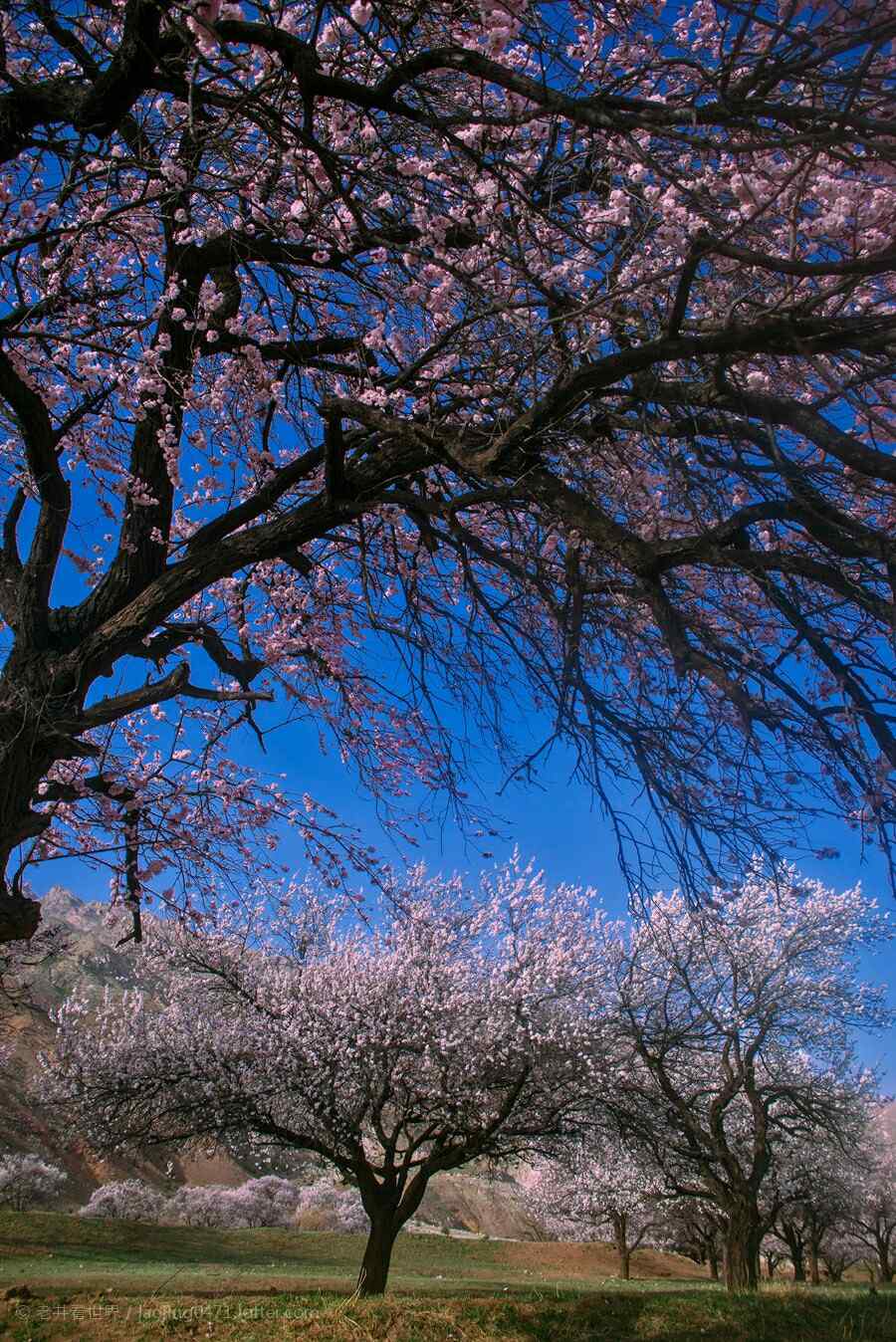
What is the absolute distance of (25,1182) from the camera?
26.3 m

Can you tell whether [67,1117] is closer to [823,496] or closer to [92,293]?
[92,293]

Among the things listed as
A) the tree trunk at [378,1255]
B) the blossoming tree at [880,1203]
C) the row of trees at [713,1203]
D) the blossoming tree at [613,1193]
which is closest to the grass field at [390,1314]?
the tree trunk at [378,1255]

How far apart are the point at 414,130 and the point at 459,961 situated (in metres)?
14.1

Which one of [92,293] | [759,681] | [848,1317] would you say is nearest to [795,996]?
[848,1317]

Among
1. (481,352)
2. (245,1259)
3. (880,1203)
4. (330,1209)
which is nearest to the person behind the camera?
(481,352)

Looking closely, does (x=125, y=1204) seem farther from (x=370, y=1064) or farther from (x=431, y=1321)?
(x=431, y=1321)

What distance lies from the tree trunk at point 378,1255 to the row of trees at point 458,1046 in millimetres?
30

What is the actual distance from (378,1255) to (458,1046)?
3053 mm

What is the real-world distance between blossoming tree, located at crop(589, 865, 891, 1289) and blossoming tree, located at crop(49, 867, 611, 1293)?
1.12 metres

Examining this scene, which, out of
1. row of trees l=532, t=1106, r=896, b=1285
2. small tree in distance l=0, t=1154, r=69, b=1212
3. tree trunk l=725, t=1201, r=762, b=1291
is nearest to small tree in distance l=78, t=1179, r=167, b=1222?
small tree in distance l=0, t=1154, r=69, b=1212

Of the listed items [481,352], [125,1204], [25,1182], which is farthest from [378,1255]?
[125,1204]

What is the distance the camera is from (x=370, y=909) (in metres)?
8.31

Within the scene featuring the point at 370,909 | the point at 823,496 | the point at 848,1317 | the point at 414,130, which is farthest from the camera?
the point at 370,909

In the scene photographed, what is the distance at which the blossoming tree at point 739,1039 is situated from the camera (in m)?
13.8
